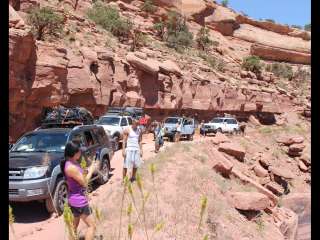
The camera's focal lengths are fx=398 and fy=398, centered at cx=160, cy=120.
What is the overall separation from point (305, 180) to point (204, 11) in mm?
41048

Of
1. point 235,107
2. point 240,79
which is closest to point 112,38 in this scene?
point 235,107

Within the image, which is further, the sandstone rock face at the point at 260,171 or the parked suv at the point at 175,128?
the parked suv at the point at 175,128

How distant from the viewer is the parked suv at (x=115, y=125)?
65.4 ft

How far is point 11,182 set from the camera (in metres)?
8.99

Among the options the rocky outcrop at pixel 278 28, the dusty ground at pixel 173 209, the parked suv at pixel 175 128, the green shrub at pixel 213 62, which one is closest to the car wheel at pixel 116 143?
the dusty ground at pixel 173 209

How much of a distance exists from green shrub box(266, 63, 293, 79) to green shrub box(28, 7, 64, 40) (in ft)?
138

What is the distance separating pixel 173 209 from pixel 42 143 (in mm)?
4060

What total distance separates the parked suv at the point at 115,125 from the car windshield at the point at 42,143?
345 inches

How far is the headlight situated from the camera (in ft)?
29.6

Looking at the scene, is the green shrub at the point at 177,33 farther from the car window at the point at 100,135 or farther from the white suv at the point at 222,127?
the car window at the point at 100,135

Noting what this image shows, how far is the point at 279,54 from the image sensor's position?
6962 centimetres

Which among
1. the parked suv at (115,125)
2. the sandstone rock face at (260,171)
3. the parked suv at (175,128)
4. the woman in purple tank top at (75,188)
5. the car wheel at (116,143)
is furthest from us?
the parked suv at (175,128)

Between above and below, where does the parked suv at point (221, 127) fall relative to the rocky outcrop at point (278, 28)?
below

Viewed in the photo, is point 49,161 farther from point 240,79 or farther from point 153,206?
point 240,79
